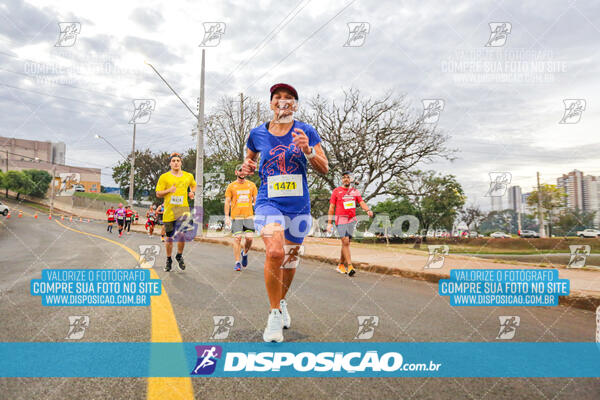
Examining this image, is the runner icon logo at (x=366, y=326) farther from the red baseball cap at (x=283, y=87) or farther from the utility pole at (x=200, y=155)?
the utility pole at (x=200, y=155)

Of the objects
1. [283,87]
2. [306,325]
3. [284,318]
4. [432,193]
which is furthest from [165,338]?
[432,193]

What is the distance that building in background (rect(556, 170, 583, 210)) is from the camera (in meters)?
46.9

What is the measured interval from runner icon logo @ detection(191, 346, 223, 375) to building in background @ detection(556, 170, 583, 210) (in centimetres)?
5415

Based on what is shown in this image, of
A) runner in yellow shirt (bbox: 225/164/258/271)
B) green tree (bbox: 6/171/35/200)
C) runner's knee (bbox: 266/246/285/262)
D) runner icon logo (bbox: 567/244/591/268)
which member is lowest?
runner icon logo (bbox: 567/244/591/268)

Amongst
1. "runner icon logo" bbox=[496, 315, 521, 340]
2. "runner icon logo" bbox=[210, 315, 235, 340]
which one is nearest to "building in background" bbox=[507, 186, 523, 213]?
"runner icon logo" bbox=[496, 315, 521, 340]

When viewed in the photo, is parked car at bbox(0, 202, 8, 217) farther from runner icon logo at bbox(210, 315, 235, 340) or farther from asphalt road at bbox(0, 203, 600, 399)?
runner icon logo at bbox(210, 315, 235, 340)

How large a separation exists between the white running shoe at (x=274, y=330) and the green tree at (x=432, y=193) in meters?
25.0

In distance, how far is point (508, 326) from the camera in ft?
10.5

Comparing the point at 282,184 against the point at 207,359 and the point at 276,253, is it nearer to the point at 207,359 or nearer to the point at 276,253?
the point at 276,253

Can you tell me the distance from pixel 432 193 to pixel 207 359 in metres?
26.5

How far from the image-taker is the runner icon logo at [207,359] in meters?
1.90

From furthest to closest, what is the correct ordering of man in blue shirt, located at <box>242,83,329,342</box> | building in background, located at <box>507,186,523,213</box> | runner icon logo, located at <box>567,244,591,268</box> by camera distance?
building in background, located at <box>507,186,523,213</box> → runner icon logo, located at <box>567,244,591,268</box> → man in blue shirt, located at <box>242,83,329,342</box>

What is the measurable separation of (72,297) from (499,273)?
654 centimetres

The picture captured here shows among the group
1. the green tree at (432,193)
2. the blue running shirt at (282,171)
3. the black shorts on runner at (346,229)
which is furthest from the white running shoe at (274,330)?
the green tree at (432,193)
